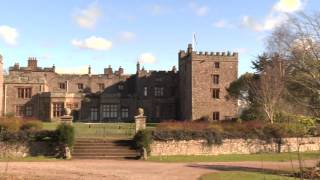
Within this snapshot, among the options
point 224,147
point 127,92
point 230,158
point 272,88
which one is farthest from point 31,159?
point 127,92

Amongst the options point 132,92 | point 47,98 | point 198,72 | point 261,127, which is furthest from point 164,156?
point 132,92

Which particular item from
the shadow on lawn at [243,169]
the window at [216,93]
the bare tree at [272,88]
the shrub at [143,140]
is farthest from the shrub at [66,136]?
the window at [216,93]

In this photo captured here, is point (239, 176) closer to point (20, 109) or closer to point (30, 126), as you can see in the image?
point (30, 126)

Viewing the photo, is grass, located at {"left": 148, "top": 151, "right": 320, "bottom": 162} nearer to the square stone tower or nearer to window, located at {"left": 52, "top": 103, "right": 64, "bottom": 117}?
the square stone tower

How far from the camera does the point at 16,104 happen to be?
70562mm

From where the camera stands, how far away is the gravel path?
68.2ft

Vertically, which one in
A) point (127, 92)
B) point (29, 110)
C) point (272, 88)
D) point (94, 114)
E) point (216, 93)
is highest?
point (127, 92)

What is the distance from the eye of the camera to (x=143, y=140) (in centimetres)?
3119

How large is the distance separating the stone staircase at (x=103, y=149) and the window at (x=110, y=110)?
39.2m

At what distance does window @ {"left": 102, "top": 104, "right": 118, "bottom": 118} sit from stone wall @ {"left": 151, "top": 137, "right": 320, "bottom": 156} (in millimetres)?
38689

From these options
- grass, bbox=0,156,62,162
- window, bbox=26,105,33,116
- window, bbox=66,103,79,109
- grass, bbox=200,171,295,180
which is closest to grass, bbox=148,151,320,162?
grass, bbox=0,156,62,162

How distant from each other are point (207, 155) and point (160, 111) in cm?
4000

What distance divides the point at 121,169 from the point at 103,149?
744 cm

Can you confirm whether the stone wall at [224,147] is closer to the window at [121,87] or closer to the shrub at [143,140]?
the shrub at [143,140]
